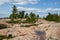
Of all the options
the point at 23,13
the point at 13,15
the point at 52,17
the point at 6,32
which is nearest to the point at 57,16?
the point at 52,17

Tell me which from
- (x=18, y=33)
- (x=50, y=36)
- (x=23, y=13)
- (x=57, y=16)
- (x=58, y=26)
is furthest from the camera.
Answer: (x=23, y=13)

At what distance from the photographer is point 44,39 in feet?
61.3

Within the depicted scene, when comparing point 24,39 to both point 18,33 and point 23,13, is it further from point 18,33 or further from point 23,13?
point 23,13

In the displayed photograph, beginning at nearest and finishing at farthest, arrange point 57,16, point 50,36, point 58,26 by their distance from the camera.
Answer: point 50,36, point 58,26, point 57,16

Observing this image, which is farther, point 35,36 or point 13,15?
point 13,15

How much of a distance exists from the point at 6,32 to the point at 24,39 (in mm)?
6191

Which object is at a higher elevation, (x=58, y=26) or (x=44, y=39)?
(x=58, y=26)

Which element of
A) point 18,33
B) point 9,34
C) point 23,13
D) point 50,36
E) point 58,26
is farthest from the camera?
point 23,13

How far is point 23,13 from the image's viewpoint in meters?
124

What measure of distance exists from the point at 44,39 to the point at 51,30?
131cm

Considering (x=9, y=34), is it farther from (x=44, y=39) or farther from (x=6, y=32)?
(x=44, y=39)

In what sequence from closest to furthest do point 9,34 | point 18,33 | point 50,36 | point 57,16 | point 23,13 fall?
point 50,36, point 18,33, point 9,34, point 57,16, point 23,13

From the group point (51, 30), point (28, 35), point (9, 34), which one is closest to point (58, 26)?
point (51, 30)

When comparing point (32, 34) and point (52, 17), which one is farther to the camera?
point (52, 17)
